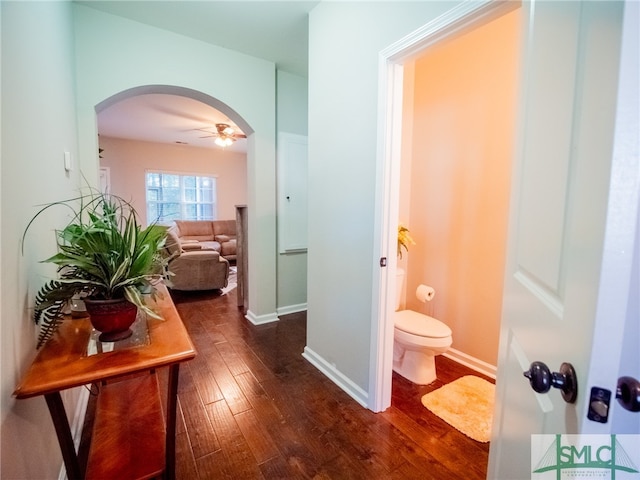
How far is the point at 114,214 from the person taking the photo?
1.05 m

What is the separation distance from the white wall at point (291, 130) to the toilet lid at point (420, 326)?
1438 millimetres

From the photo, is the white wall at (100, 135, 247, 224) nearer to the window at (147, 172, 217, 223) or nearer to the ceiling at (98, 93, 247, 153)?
the window at (147, 172, 217, 223)

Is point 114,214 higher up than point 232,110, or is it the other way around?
point 232,110

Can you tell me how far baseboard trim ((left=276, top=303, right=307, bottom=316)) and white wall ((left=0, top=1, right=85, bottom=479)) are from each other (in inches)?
77.7

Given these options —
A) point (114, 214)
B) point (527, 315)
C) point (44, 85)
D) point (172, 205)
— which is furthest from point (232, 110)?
point (172, 205)

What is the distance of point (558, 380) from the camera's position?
0.49 metres

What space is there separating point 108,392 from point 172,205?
5.93m

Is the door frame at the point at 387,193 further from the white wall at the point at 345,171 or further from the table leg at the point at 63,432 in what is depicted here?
the table leg at the point at 63,432

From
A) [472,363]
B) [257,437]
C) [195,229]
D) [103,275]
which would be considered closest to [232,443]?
[257,437]

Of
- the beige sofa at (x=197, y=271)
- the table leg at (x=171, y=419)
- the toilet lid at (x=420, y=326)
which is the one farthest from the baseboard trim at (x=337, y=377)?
the beige sofa at (x=197, y=271)

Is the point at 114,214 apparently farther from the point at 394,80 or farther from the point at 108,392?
the point at 394,80

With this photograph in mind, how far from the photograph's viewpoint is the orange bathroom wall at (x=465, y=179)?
6.54 feet

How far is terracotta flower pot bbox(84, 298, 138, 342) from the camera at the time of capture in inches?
38.6

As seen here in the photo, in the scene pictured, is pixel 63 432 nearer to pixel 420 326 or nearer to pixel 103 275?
pixel 103 275
